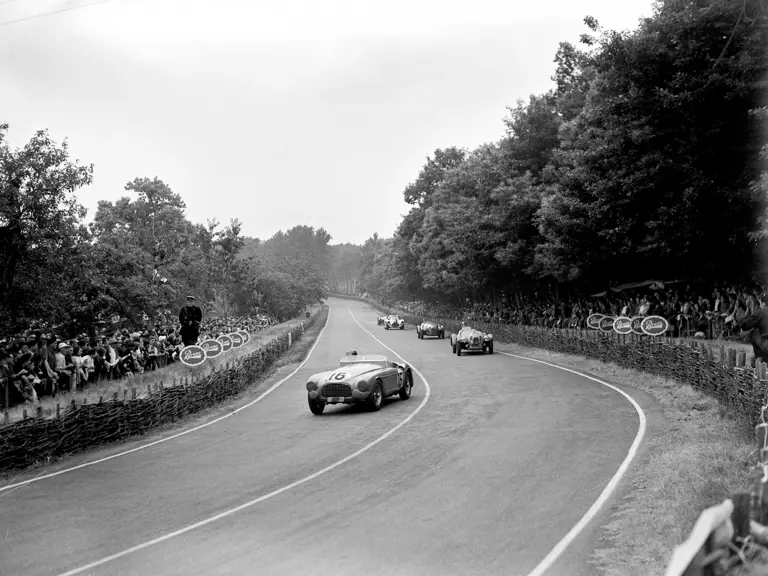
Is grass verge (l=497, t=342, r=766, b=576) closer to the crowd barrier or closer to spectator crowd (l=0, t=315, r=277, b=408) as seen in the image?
the crowd barrier

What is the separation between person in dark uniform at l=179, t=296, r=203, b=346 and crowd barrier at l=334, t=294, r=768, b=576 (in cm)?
1628

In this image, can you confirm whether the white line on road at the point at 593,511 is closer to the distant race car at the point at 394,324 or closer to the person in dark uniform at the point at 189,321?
the person in dark uniform at the point at 189,321

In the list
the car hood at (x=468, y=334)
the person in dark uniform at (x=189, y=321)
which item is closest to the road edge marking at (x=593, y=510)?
the person in dark uniform at (x=189, y=321)

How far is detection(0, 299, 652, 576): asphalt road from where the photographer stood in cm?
823

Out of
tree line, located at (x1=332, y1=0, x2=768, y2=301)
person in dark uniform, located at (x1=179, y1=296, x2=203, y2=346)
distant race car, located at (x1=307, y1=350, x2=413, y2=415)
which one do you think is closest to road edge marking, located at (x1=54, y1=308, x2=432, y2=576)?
distant race car, located at (x1=307, y1=350, x2=413, y2=415)

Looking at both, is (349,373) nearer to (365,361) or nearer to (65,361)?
(365,361)

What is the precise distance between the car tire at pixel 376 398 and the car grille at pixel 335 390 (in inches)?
27.7

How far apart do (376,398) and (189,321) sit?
10867 mm

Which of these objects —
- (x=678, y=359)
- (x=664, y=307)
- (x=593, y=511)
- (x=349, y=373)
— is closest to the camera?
(x=593, y=511)

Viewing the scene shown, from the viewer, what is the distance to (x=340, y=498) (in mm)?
10711

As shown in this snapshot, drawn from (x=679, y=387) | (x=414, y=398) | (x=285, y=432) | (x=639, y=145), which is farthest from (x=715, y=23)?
(x=285, y=432)

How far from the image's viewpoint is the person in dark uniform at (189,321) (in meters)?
27.3

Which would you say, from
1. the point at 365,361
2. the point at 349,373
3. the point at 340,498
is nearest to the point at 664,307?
the point at 365,361

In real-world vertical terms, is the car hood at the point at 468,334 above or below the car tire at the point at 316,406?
above
